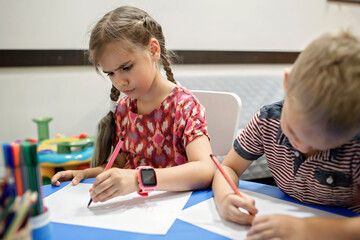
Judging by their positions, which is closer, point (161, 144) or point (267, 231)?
point (267, 231)

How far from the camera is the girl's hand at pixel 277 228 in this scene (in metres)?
0.50

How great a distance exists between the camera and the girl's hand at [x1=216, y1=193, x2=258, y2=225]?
57cm

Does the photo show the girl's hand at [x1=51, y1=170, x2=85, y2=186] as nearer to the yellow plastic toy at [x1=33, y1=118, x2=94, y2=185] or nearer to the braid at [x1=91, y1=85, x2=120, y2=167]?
the braid at [x1=91, y1=85, x2=120, y2=167]

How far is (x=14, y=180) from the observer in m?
0.35

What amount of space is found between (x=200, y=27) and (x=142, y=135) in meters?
1.54

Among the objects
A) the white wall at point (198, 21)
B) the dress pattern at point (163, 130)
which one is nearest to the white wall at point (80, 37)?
the white wall at point (198, 21)

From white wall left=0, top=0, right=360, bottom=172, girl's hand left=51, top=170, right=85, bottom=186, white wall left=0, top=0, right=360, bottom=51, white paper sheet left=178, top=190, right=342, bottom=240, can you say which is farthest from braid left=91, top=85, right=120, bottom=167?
white wall left=0, top=0, right=360, bottom=51

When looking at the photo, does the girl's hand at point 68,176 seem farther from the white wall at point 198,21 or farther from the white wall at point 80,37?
the white wall at point 198,21

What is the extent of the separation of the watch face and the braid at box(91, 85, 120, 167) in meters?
0.31

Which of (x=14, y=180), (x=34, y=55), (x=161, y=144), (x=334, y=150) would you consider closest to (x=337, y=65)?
(x=334, y=150)

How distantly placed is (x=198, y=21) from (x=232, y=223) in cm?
Result: 194

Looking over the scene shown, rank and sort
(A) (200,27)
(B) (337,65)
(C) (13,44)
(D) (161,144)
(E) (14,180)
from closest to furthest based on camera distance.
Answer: (E) (14,180) → (B) (337,65) → (D) (161,144) → (C) (13,44) → (A) (200,27)

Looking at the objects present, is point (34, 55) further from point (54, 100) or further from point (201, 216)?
point (201, 216)

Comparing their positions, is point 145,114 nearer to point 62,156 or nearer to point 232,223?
point 232,223
